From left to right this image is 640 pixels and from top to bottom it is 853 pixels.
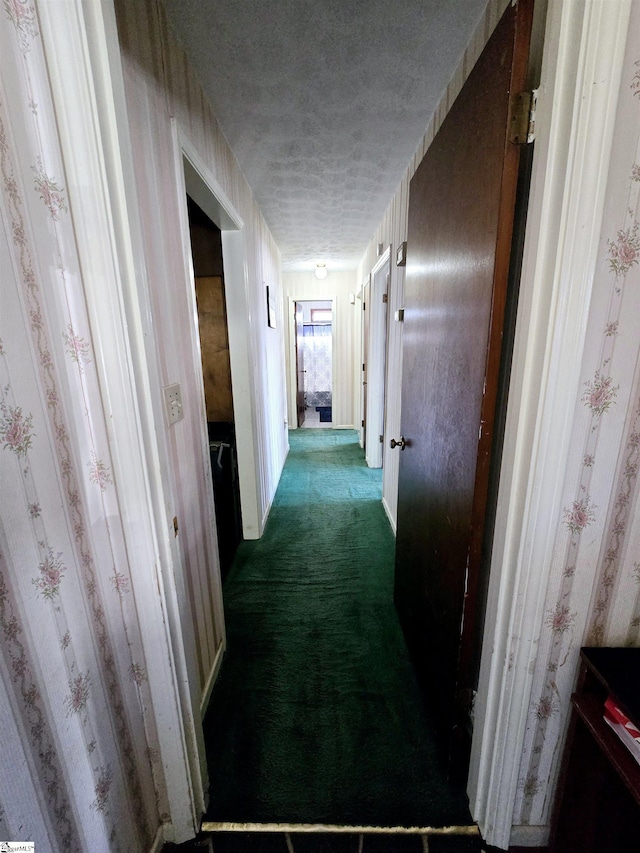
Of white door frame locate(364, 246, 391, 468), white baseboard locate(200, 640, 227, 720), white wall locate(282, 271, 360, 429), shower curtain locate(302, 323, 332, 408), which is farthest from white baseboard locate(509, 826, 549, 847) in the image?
shower curtain locate(302, 323, 332, 408)

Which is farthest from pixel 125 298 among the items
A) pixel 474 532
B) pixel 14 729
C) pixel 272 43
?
pixel 272 43

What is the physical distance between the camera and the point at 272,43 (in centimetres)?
119

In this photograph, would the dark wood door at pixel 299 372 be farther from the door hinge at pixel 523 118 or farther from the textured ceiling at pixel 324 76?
the door hinge at pixel 523 118

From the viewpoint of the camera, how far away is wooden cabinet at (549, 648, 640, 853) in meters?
0.75

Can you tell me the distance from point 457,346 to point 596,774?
1.12m

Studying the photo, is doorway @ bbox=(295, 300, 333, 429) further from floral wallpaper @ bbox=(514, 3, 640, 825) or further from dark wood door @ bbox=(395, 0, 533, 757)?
floral wallpaper @ bbox=(514, 3, 640, 825)

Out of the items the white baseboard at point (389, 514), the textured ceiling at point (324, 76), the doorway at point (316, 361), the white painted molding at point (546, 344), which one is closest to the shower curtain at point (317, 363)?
the doorway at point (316, 361)

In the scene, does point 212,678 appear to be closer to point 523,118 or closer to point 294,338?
point 523,118

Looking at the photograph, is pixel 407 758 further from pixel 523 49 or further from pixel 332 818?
pixel 523 49

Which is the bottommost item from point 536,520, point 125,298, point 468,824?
point 468,824

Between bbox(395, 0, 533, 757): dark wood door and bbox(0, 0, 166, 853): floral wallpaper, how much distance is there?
922 mm

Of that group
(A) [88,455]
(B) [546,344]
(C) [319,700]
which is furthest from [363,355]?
(A) [88,455]

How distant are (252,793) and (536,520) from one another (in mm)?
1238

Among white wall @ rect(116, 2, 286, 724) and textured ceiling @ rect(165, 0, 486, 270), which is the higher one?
textured ceiling @ rect(165, 0, 486, 270)
